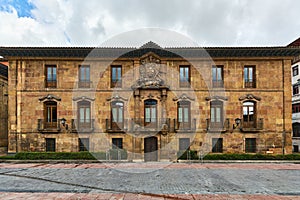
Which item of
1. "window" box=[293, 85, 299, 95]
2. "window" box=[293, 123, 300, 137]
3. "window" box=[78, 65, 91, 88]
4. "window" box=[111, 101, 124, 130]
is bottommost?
"window" box=[293, 123, 300, 137]

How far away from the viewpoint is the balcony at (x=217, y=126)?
20.8 m

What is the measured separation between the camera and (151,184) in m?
11.5

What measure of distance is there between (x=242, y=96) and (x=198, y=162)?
7.16 m

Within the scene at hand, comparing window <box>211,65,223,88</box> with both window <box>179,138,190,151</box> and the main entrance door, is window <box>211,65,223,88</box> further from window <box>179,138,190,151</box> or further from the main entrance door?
the main entrance door

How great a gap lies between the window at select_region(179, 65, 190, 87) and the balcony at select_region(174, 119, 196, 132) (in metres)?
3.28

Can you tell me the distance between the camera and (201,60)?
2153 cm

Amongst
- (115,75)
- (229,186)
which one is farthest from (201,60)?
(229,186)

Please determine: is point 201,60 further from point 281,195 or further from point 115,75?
point 281,195

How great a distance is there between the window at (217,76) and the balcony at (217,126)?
10.6ft

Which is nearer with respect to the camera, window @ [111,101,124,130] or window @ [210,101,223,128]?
window @ [111,101,124,130]

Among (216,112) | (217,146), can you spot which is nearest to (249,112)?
(216,112)

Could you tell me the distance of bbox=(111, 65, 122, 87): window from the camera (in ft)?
70.3

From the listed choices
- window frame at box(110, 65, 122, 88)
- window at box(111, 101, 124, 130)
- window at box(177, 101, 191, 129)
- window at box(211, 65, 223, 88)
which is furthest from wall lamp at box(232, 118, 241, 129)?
window frame at box(110, 65, 122, 88)

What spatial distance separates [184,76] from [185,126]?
176 inches
